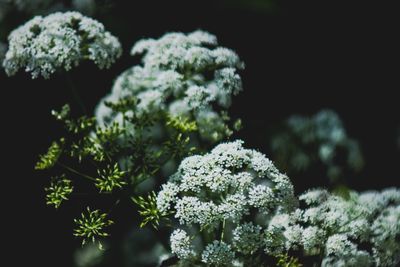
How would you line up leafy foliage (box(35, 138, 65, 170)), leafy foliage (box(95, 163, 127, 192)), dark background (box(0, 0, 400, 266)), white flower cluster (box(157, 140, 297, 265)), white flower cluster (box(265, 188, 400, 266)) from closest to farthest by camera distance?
white flower cluster (box(157, 140, 297, 265)) < white flower cluster (box(265, 188, 400, 266)) < leafy foliage (box(95, 163, 127, 192)) < leafy foliage (box(35, 138, 65, 170)) < dark background (box(0, 0, 400, 266))

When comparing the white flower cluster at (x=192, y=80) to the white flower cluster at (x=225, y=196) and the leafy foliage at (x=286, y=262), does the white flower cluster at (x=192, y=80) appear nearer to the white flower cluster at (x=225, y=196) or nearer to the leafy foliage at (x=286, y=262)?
the white flower cluster at (x=225, y=196)

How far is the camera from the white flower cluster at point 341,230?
4.39 m

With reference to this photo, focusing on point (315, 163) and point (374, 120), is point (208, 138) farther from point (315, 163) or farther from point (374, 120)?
point (374, 120)

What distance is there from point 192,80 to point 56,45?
49.4 inches

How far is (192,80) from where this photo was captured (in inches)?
217

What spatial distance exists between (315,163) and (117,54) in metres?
2.07

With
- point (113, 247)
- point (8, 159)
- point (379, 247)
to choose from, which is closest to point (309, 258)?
point (379, 247)

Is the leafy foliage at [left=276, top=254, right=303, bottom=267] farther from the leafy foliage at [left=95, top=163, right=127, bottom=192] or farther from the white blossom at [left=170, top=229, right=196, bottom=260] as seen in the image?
the leafy foliage at [left=95, top=163, right=127, bottom=192]

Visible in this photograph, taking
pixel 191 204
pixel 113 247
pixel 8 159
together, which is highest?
pixel 8 159

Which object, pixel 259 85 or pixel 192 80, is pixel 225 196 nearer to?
pixel 192 80

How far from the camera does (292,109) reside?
5938 mm

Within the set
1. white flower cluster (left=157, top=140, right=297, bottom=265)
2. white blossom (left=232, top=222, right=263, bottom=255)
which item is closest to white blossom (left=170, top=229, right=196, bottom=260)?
white flower cluster (left=157, top=140, right=297, bottom=265)

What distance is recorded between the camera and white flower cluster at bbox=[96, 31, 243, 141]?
17.3ft

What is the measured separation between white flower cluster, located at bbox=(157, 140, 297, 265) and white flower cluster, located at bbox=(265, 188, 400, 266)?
0.53 ft
